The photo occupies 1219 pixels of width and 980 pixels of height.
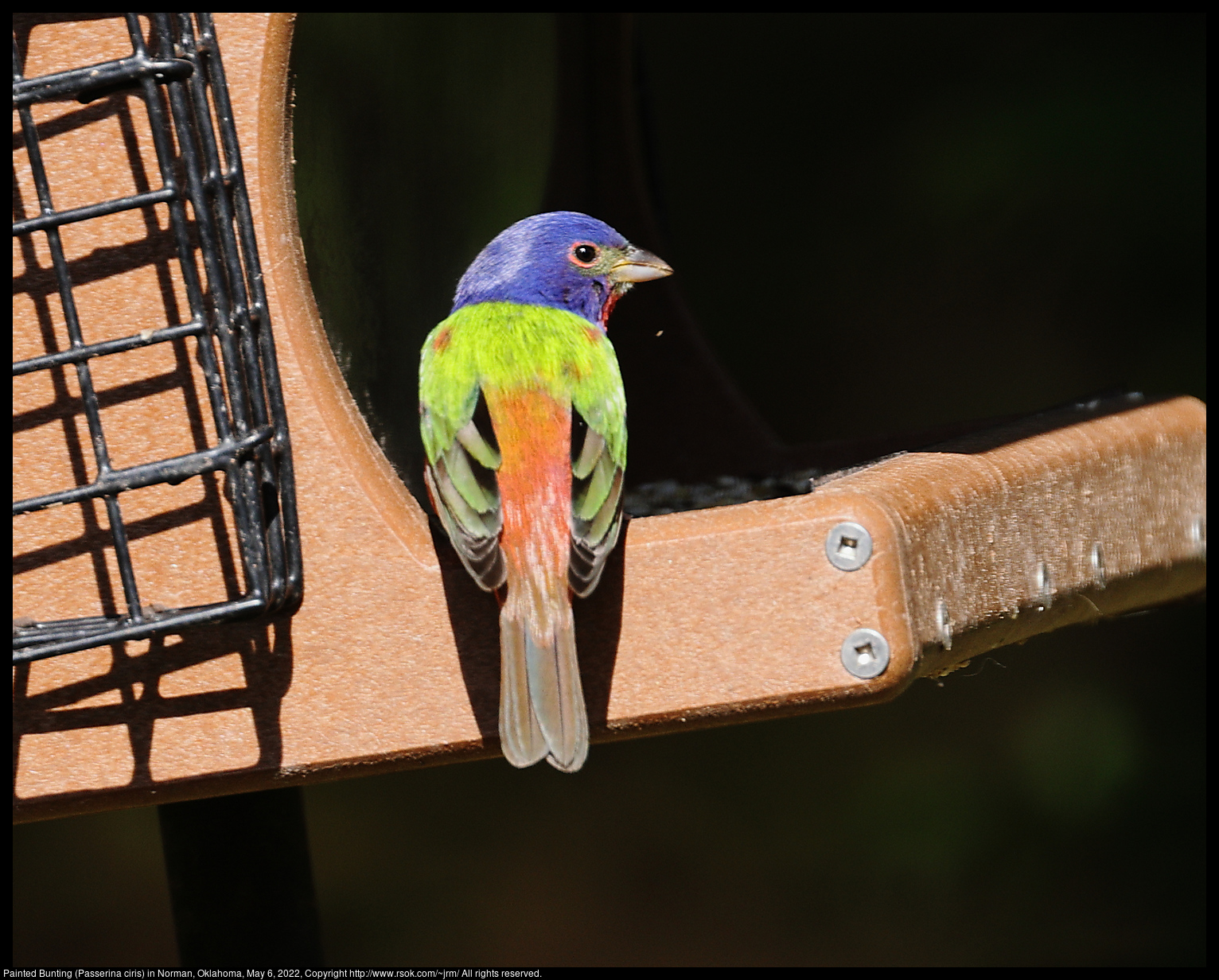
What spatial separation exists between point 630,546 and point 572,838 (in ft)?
12.5

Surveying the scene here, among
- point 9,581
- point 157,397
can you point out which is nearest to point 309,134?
point 157,397

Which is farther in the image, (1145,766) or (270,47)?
(1145,766)

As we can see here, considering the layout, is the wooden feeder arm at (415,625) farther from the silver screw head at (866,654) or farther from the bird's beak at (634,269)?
the bird's beak at (634,269)

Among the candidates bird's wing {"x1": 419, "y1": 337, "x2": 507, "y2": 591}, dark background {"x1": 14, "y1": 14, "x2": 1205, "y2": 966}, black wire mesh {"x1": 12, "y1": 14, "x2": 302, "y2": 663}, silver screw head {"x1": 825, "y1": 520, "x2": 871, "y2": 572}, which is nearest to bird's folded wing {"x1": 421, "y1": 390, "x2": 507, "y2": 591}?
bird's wing {"x1": 419, "y1": 337, "x2": 507, "y2": 591}

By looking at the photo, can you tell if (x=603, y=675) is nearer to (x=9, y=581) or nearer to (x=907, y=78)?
(x=9, y=581)

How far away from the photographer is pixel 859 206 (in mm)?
5500

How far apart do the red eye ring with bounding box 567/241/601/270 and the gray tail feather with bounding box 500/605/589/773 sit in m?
0.96

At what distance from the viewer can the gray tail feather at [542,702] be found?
6.36ft

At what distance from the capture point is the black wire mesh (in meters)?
2.04

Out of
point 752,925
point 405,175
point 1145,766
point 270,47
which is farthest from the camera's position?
point 752,925

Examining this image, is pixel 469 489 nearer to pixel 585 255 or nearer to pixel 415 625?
pixel 415 625

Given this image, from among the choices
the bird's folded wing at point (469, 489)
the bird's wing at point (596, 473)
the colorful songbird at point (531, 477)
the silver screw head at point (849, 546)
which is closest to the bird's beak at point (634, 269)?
the colorful songbird at point (531, 477)

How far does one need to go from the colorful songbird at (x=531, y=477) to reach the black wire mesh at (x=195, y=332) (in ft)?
0.82

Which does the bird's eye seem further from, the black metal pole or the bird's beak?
the black metal pole
